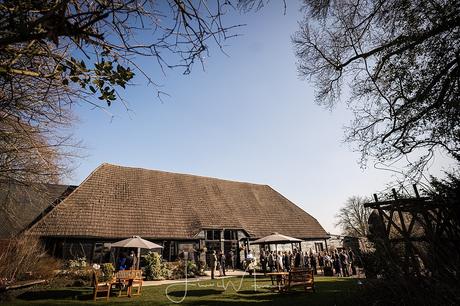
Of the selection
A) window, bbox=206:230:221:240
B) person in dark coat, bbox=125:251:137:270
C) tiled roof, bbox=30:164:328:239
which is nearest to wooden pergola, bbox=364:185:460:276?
person in dark coat, bbox=125:251:137:270

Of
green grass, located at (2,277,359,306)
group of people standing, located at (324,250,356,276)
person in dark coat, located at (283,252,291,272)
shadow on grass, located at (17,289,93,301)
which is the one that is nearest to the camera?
green grass, located at (2,277,359,306)

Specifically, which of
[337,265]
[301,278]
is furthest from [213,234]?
[301,278]

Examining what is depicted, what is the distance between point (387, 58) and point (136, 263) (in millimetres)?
17096

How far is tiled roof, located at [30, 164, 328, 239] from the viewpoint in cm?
1883

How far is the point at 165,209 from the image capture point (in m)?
22.8

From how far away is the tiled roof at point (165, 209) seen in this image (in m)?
18.8

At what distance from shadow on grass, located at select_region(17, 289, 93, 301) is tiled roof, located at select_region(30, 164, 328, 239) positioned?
570 centimetres

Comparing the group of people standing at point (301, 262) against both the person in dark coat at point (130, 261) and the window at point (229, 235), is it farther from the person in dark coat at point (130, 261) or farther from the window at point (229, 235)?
the person in dark coat at point (130, 261)

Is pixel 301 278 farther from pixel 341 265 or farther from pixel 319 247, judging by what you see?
pixel 319 247

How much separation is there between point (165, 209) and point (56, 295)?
11343mm

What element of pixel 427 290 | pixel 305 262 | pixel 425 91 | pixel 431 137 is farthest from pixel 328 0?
pixel 305 262

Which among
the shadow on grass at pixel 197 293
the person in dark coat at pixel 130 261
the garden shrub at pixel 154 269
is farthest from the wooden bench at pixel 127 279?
the garden shrub at pixel 154 269

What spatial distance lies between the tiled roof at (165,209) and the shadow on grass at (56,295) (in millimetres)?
5705

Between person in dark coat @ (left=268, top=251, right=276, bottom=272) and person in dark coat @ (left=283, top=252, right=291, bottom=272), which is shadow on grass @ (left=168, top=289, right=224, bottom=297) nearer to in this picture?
person in dark coat @ (left=268, top=251, right=276, bottom=272)
